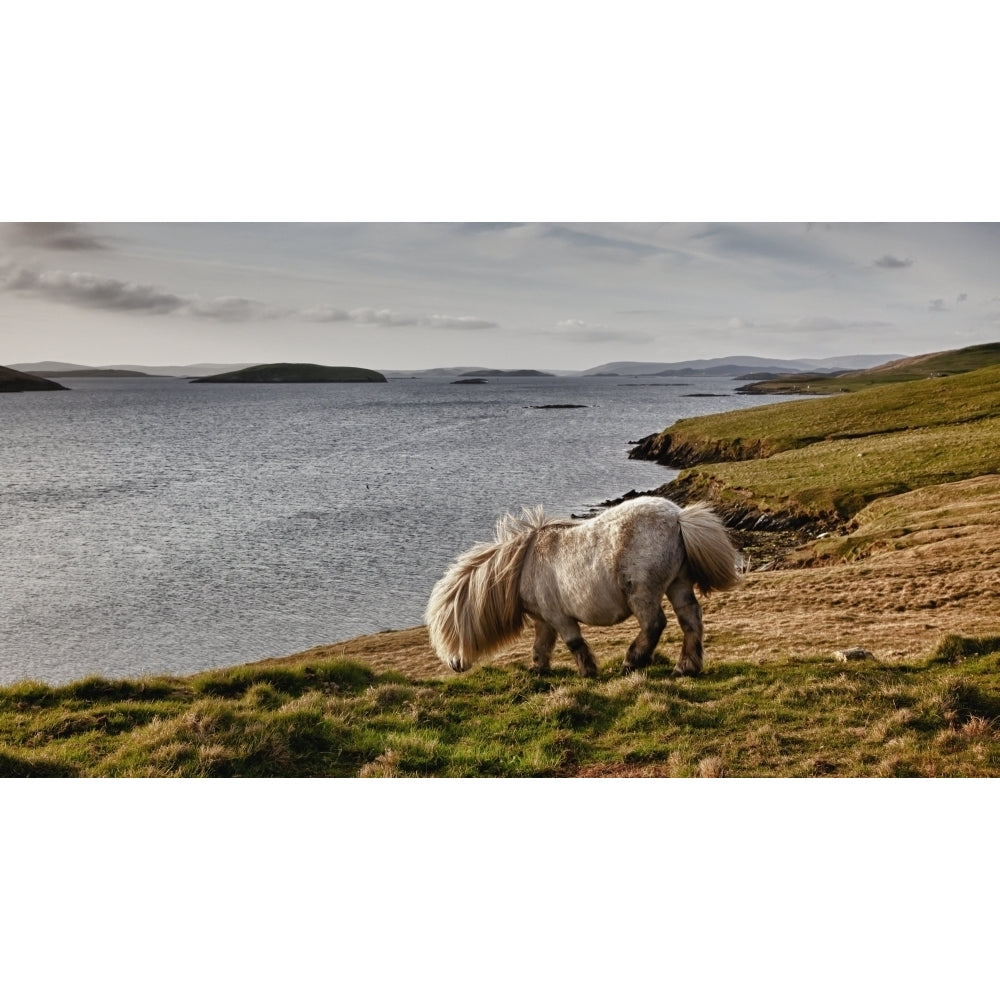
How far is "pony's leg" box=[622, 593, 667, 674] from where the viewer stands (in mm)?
7891

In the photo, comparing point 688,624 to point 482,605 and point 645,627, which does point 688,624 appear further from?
point 482,605

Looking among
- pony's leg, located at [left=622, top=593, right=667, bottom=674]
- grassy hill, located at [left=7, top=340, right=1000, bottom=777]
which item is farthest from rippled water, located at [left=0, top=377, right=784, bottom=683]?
pony's leg, located at [left=622, top=593, right=667, bottom=674]

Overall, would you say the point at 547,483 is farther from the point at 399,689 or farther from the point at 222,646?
the point at 399,689

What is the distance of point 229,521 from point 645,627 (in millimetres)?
33515

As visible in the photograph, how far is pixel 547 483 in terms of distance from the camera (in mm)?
47625

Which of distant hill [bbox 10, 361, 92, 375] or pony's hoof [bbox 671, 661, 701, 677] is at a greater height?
distant hill [bbox 10, 361, 92, 375]

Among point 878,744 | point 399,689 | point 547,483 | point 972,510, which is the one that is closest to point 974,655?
point 878,744

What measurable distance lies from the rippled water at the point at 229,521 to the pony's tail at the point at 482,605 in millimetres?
13344

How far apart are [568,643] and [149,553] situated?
90.8ft

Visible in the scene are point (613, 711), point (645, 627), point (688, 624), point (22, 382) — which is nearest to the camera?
point (613, 711)

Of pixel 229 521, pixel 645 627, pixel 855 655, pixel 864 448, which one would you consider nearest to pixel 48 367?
pixel 645 627

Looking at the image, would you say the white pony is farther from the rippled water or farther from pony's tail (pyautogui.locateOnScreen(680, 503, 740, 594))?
the rippled water

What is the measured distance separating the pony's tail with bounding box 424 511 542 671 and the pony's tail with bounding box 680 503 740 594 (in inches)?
78.7

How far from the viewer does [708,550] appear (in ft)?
25.6
